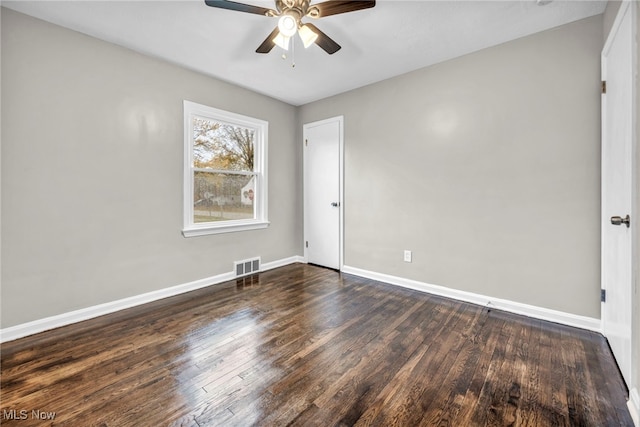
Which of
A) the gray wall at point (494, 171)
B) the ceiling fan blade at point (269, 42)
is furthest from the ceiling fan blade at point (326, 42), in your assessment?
the gray wall at point (494, 171)

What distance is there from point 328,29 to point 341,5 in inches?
22.8

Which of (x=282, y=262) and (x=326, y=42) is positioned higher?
(x=326, y=42)

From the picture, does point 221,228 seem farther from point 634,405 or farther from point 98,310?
point 634,405

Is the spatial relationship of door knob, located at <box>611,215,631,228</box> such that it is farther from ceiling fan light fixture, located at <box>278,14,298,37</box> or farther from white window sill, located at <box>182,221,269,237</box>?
white window sill, located at <box>182,221,269,237</box>

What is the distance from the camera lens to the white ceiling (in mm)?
2137

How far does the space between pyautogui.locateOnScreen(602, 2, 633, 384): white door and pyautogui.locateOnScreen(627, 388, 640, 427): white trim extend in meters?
0.15

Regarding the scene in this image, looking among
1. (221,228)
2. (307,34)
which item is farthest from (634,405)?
(221,228)

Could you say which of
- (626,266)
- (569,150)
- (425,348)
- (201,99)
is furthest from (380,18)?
(425,348)

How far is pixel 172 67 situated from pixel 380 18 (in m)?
2.25

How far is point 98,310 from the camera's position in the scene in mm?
2549

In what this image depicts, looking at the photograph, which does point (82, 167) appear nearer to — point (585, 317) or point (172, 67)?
point (172, 67)

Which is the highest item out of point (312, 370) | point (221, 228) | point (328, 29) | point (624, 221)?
point (328, 29)

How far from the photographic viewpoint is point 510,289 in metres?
2.62

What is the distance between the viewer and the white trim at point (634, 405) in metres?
1.29
